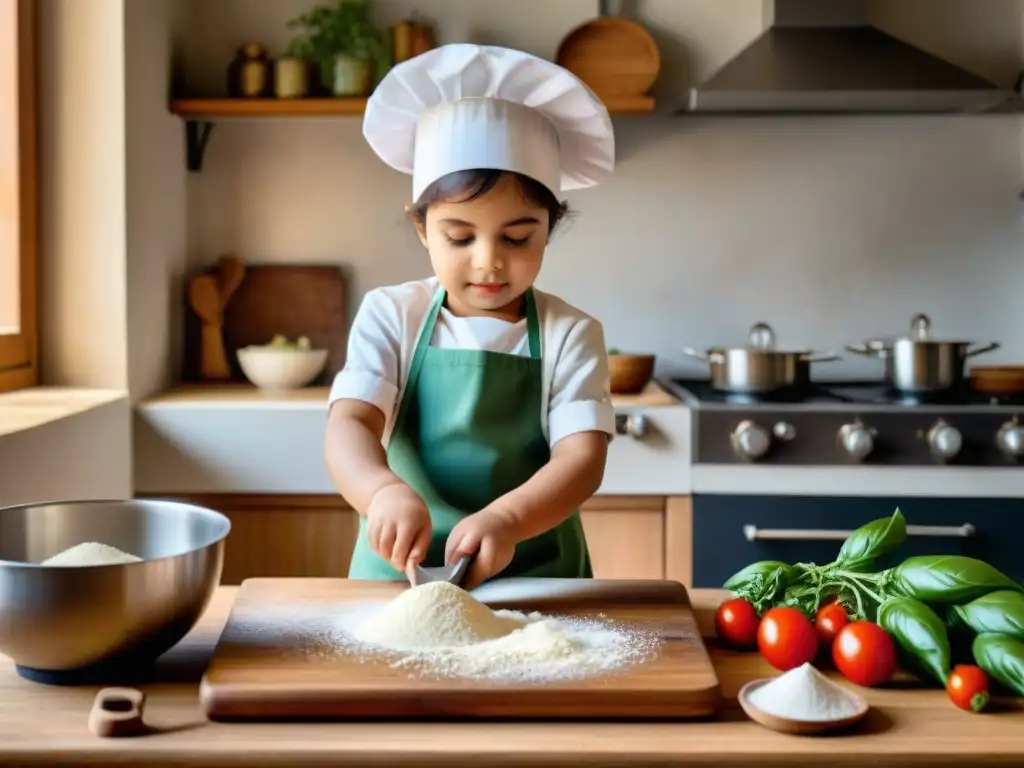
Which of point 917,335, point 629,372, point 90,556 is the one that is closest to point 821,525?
point 629,372

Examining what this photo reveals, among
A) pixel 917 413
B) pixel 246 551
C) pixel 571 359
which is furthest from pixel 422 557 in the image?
pixel 917 413

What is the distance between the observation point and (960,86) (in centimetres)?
229

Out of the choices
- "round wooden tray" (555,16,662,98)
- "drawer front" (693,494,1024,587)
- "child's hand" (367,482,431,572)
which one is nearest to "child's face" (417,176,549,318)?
"child's hand" (367,482,431,572)

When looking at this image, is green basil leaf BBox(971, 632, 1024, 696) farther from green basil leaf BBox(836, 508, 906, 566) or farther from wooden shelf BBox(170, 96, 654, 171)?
wooden shelf BBox(170, 96, 654, 171)

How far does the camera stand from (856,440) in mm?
2068

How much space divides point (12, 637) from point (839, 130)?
2.30m

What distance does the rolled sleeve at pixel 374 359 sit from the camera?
121cm

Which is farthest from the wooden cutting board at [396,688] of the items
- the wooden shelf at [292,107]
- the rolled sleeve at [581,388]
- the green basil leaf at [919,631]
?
the wooden shelf at [292,107]

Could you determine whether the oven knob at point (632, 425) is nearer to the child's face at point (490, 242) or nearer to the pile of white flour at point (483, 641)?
the child's face at point (490, 242)

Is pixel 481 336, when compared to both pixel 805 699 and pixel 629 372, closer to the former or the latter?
pixel 805 699

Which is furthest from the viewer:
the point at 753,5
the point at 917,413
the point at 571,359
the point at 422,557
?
the point at 753,5

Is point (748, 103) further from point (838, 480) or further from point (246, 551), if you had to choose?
Result: point (246, 551)

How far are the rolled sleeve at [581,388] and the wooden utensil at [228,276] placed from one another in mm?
1435

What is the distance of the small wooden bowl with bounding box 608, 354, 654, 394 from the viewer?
225cm
